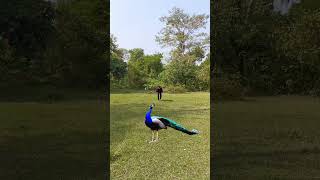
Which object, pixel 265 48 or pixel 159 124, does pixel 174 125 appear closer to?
pixel 159 124

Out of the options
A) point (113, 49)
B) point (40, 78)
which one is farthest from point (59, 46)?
point (113, 49)

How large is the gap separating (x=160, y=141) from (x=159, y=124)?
7.3 inches

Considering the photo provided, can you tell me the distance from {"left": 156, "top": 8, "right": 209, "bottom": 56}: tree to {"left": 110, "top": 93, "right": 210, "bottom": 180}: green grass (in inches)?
22.1

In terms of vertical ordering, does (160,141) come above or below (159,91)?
below

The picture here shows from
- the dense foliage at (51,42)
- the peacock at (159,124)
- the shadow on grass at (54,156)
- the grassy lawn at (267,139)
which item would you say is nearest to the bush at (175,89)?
the peacock at (159,124)

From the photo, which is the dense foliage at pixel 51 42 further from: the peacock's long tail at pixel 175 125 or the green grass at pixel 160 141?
the peacock's long tail at pixel 175 125

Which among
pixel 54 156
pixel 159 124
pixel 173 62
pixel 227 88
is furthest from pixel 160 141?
pixel 227 88

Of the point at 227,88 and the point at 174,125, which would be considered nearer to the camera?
the point at 174,125

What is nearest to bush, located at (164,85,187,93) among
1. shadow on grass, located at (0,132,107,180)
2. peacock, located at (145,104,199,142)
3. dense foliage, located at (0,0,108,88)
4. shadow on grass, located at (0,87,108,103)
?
peacock, located at (145,104,199,142)

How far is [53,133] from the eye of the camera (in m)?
7.30

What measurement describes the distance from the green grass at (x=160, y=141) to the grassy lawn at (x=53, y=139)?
1.98ft

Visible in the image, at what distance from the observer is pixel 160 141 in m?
5.01

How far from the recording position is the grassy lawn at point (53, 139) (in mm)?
5754

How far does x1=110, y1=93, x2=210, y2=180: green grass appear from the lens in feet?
16.1
